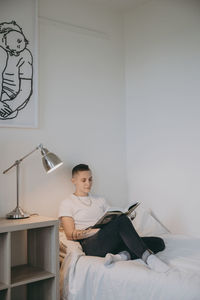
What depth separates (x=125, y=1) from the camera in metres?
3.57

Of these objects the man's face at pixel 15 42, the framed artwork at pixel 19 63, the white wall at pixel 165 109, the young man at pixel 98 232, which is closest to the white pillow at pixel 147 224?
the white wall at pixel 165 109

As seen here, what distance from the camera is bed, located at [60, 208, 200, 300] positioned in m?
2.12

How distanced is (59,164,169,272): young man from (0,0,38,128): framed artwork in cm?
64

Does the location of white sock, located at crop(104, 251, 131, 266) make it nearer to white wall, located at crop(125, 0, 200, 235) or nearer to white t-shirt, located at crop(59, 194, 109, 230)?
white t-shirt, located at crop(59, 194, 109, 230)

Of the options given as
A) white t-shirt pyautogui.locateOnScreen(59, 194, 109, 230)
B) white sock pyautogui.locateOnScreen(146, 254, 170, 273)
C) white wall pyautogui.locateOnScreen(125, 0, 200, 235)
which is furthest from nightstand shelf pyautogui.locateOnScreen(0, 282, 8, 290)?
white wall pyautogui.locateOnScreen(125, 0, 200, 235)

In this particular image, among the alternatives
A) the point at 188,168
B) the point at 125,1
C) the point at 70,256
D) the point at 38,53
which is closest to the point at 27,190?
the point at 70,256

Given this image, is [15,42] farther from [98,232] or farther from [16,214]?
[98,232]

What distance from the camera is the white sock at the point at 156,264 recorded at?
7.52 ft

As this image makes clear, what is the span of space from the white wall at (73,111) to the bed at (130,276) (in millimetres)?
513

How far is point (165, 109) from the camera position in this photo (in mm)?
3465

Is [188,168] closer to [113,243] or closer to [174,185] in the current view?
[174,185]

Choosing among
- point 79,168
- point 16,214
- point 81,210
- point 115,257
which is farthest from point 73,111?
point 115,257

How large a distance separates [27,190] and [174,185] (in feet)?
4.11

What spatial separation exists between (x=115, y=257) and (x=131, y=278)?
23cm
